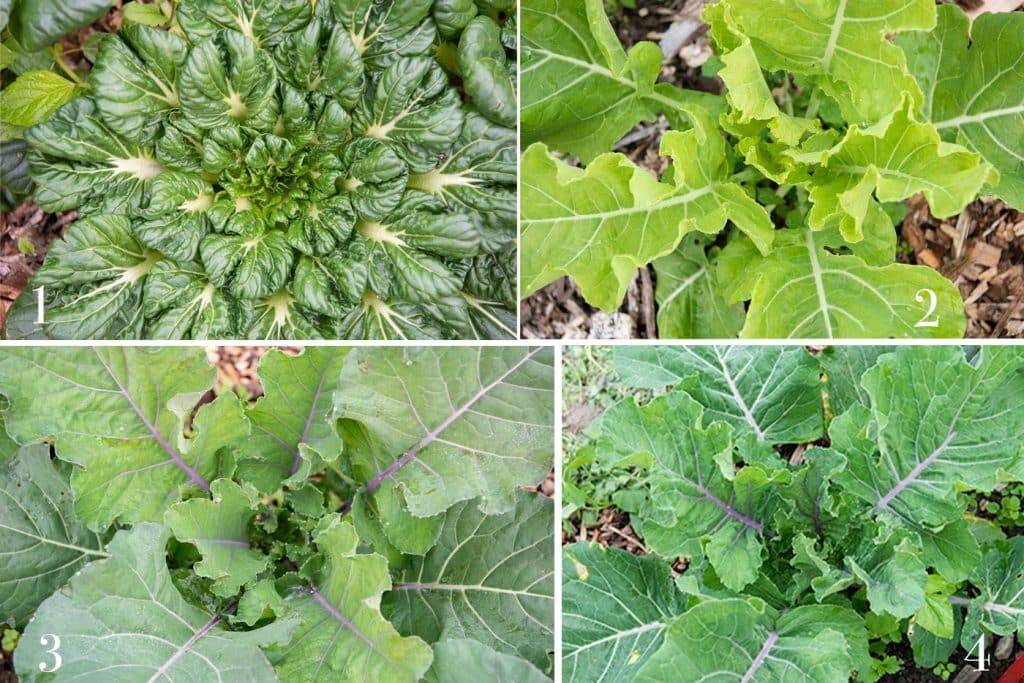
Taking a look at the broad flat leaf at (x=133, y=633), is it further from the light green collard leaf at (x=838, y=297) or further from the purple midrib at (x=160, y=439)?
the light green collard leaf at (x=838, y=297)

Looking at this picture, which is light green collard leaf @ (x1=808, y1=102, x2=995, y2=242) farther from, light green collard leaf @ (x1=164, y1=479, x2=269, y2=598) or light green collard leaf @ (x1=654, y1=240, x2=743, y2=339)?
light green collard leaf @ (x1=164, y1=479, x2=269, y2=598)

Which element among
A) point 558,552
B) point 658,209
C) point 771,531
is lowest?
point 771,531

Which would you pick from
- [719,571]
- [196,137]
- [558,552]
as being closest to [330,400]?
[558,552]

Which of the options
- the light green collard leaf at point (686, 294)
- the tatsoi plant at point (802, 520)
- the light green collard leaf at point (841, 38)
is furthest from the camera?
the light green collard leaf at point (686, 294)

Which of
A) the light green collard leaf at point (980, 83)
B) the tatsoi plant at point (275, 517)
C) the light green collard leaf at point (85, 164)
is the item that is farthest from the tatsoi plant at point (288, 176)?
the light green collard leaf at point (980, 83)

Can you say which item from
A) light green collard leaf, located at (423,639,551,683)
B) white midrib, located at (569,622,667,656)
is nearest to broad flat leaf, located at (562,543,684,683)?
white midrib, located at (569,622,667,656)

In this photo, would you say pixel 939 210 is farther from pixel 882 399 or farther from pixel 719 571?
pixel 719 571

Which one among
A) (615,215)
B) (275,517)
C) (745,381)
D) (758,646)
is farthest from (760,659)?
(275,517)

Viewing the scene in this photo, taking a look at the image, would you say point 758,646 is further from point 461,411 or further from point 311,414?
point 311,414
